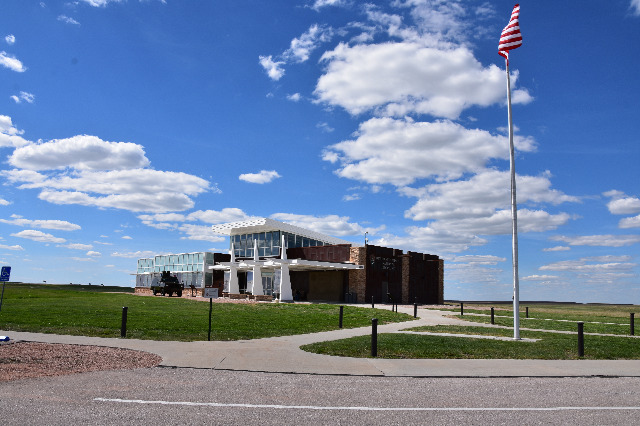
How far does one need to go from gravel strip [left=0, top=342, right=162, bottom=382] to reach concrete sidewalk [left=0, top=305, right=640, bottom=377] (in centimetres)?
55

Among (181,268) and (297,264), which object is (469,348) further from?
(181,268)

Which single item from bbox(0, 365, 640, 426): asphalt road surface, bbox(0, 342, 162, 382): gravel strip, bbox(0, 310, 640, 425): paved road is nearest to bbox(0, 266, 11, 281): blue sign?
bbox(0, 342, 162, 382): gravel strip

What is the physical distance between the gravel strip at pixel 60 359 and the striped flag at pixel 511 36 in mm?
15274

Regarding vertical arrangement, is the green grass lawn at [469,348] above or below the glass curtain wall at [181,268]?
below

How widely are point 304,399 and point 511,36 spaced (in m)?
15.5

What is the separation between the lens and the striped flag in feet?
58.3

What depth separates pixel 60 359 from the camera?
34.6 ft

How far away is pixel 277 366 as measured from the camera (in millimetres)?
10344

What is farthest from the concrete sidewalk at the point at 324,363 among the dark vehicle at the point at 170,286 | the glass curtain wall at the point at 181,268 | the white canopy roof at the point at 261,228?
the glass curtain wall at the point at 181,268

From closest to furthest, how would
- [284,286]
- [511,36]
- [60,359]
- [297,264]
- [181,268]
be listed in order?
[60,359], [511,36], [297,264], [284,286], [181,268]

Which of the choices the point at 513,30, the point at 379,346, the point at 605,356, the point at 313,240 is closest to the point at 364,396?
the point at 379,346

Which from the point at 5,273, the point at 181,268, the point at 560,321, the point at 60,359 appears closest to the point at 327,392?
the point at 60,359

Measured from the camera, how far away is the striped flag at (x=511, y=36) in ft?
58.3

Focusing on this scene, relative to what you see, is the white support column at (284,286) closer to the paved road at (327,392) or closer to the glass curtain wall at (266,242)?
the glass curtain wall at (266,242)
